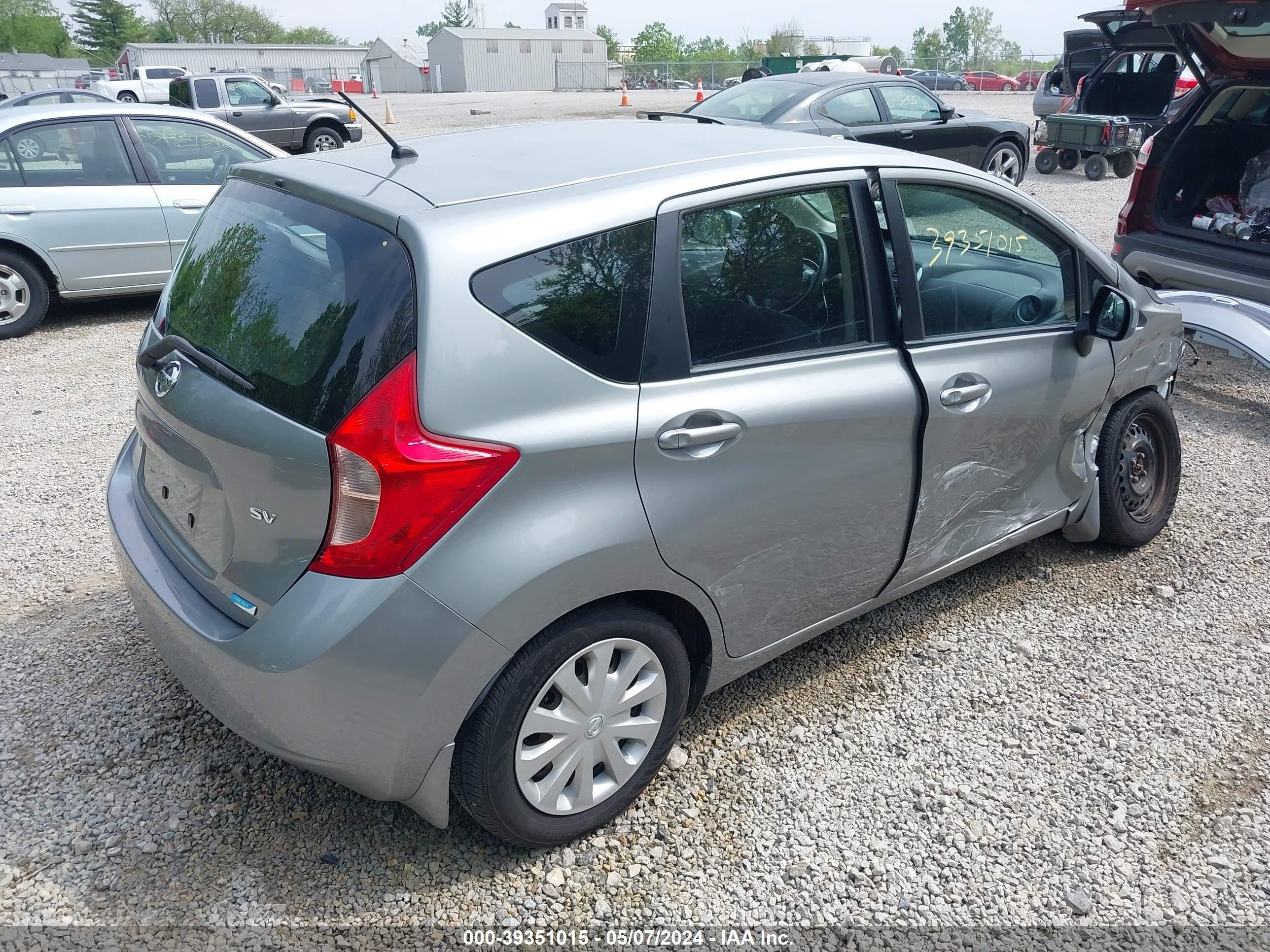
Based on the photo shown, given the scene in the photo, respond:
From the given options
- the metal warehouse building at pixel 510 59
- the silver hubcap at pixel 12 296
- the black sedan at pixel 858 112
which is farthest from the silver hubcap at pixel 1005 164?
the metal warehouse building at pixel 510 59

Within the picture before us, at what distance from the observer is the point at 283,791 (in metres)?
2.79

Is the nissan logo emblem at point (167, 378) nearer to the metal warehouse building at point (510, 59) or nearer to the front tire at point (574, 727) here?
the front tire at point (574, 727)

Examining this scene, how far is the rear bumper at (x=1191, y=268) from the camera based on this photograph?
5883 millimetres

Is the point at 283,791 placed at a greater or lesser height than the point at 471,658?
lesser

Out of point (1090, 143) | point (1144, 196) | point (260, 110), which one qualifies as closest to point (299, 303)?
point (1144, 196)

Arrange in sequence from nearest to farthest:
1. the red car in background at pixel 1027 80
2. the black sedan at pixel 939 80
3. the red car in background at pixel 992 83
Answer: the black sedan at pixel 939 80, the red car in background at pixel 1027 80, the red car in background at pixel 992 83

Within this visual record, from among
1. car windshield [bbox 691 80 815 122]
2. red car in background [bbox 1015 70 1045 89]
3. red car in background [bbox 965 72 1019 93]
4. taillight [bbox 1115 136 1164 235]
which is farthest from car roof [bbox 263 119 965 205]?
red car in background [bbox 965 72 1019 93]

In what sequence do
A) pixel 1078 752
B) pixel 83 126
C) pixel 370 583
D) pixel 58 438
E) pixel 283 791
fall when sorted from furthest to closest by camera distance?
1. pixel 83 126
2. pixel 58 438
3. pixel 1078 752
4. pixel 283 791
5. pixel 370 583

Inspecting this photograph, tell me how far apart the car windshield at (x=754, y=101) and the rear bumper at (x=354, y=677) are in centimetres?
965

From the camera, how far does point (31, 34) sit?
93.6 metres

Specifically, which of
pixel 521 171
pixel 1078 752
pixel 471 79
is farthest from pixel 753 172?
pixel 471 79

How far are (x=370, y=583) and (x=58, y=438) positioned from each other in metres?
4.13

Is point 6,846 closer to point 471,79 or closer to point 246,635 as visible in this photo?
point 246,635

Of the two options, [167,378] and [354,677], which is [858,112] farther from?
[354,677]
